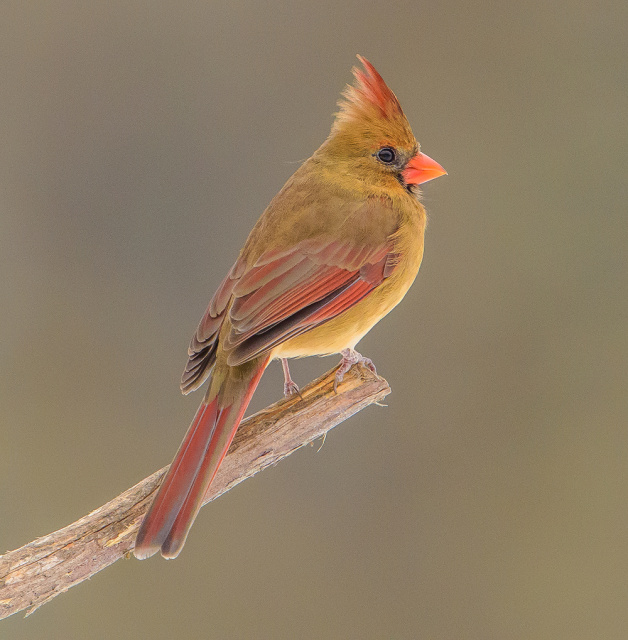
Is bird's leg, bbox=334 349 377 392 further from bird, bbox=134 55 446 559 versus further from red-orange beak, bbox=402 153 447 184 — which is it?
red-orange beak, bbox=402 153 447 184

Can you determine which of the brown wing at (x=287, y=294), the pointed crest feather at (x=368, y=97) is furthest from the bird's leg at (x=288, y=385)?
the pointed crest feather at (x=368, y=97)

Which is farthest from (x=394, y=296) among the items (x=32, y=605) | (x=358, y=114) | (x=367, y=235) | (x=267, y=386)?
(x=32, y=605)

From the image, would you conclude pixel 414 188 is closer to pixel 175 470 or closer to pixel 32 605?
pixel 175 470

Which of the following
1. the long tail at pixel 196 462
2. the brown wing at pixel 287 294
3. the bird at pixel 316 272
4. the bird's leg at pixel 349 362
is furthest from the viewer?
the bird's leg at pixel 349 362

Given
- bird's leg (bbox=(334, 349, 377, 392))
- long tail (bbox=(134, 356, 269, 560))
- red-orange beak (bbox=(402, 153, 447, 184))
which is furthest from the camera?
red-orange beak (bbox=(402, 153, 447, 184))

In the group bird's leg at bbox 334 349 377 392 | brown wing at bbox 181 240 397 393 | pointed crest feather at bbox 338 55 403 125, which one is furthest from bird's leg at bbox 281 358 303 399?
pointed crest feather at bbox 338 55 403 125

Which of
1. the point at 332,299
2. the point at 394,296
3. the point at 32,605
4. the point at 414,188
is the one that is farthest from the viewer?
the point at 414,188

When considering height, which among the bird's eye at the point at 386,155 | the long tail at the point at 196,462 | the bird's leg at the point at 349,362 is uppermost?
the bird's eye at the point at 386,155

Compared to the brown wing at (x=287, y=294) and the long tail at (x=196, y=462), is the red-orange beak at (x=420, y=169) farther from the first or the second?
the long tail at (x=196, y=462)
